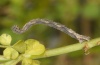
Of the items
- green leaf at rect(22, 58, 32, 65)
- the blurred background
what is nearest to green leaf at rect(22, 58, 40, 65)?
green leaf at rect(22, 58, 32, 65)

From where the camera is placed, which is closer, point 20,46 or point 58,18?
point 20,46

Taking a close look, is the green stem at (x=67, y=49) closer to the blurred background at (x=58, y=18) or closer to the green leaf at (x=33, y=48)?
the green leaf at (x=33, y=48)

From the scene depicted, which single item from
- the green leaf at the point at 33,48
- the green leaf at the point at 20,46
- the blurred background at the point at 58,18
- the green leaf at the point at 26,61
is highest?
the blurred background at the point at 58,18

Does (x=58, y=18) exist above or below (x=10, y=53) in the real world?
above

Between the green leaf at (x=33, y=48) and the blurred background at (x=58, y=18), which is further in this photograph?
the blurred background at (x=58, y=18)

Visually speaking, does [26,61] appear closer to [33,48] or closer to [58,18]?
[33,48]

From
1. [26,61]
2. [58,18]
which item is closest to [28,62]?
[26,61]

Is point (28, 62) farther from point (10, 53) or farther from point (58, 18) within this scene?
point (58, 18)

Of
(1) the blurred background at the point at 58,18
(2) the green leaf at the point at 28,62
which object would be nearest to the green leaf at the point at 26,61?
(2) the green leaf at the point at 28,62
